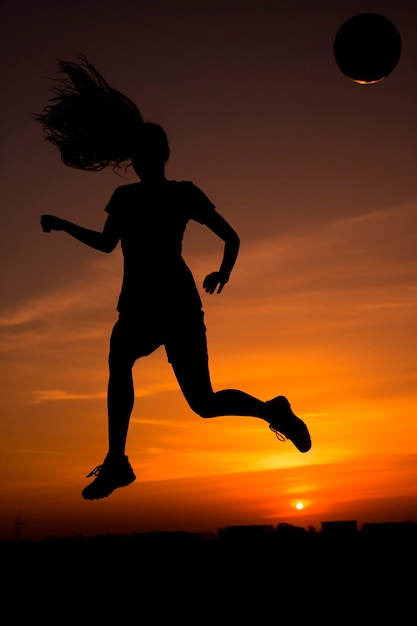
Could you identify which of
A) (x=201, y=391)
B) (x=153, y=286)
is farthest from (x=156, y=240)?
(x=201, y=391)

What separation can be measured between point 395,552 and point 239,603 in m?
1.52

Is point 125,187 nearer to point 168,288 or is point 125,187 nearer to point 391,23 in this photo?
point 168,288

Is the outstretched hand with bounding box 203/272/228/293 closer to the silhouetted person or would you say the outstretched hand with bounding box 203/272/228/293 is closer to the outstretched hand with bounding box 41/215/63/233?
the silhouetted person

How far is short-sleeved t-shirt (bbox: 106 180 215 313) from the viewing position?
6410mm

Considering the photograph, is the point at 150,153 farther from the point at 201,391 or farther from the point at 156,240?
the point at 201,391

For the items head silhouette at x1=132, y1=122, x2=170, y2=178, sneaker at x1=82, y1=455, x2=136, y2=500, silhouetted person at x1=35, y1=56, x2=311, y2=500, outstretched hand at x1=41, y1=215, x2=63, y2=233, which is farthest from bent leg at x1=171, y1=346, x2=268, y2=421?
head silhouette at x1=132, y1=122, x2=170, y2=178

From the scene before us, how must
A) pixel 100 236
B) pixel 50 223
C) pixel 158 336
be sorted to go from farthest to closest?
pixel 100 236 → pixel 158 336 → pixel 50 223

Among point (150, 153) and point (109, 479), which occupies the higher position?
point (150, 153)

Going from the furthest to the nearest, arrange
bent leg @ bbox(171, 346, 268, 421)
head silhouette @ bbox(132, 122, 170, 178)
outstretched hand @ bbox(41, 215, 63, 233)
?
head silhouette @ bbox(132, 122, 170, 178)
bent leg @ bbox(171, 346, 268, 421)
outstretched hand @ bbox(41, 215, 63, 233)

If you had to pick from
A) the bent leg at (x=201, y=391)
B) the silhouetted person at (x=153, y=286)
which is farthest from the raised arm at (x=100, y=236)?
the bent leg at (x=201, y=391)

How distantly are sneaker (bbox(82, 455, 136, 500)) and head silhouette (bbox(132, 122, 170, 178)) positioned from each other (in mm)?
2157

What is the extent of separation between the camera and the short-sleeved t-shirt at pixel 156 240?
641 cm

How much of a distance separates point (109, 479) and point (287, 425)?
152cm

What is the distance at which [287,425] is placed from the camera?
23.2ft
